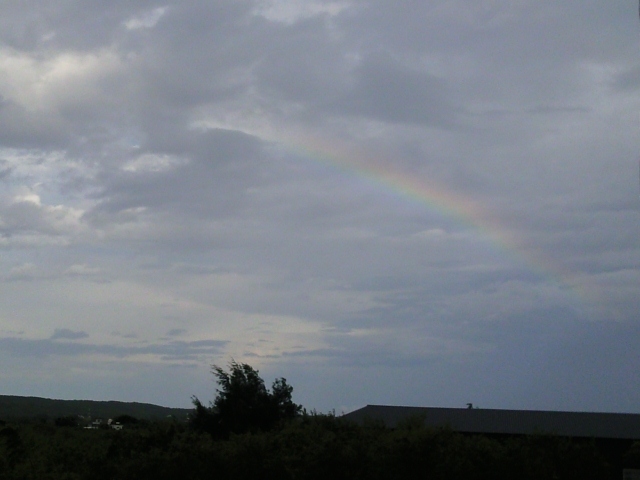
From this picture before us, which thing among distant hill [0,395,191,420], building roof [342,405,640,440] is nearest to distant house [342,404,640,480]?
building roof [342,405,640,440]

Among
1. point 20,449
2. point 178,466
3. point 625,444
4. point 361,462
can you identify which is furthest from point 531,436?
point 625,444

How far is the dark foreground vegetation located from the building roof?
20102 mm

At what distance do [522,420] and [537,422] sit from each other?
1.60m

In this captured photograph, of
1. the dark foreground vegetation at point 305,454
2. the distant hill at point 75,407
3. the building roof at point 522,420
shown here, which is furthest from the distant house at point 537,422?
the distant hill at point 75,407

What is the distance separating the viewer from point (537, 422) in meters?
45.8

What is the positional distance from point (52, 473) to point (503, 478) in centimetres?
1122

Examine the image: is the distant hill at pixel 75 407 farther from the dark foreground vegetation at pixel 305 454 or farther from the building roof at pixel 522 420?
the dark foreground vegetation at pixel 305 454

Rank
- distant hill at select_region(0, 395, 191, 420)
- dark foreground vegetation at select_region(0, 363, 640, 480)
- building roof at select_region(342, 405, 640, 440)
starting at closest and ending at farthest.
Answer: dark foreground vegetation at select_region(0, 363, 640, 480)
building roof at select_region(342, 405, 640, 440)
distant hill at select_region(0, 395, 191, 420)

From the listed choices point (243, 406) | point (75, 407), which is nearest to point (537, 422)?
point (243, 406)

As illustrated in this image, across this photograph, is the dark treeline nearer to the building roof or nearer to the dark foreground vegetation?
the dark foreground vegetation

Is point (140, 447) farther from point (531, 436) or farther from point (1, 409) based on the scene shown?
point (1, 409)

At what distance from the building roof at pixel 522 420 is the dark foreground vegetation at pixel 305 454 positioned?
66.0 ft

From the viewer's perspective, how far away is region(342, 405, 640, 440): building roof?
41.8 metres

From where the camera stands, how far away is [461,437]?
55.0 ft
